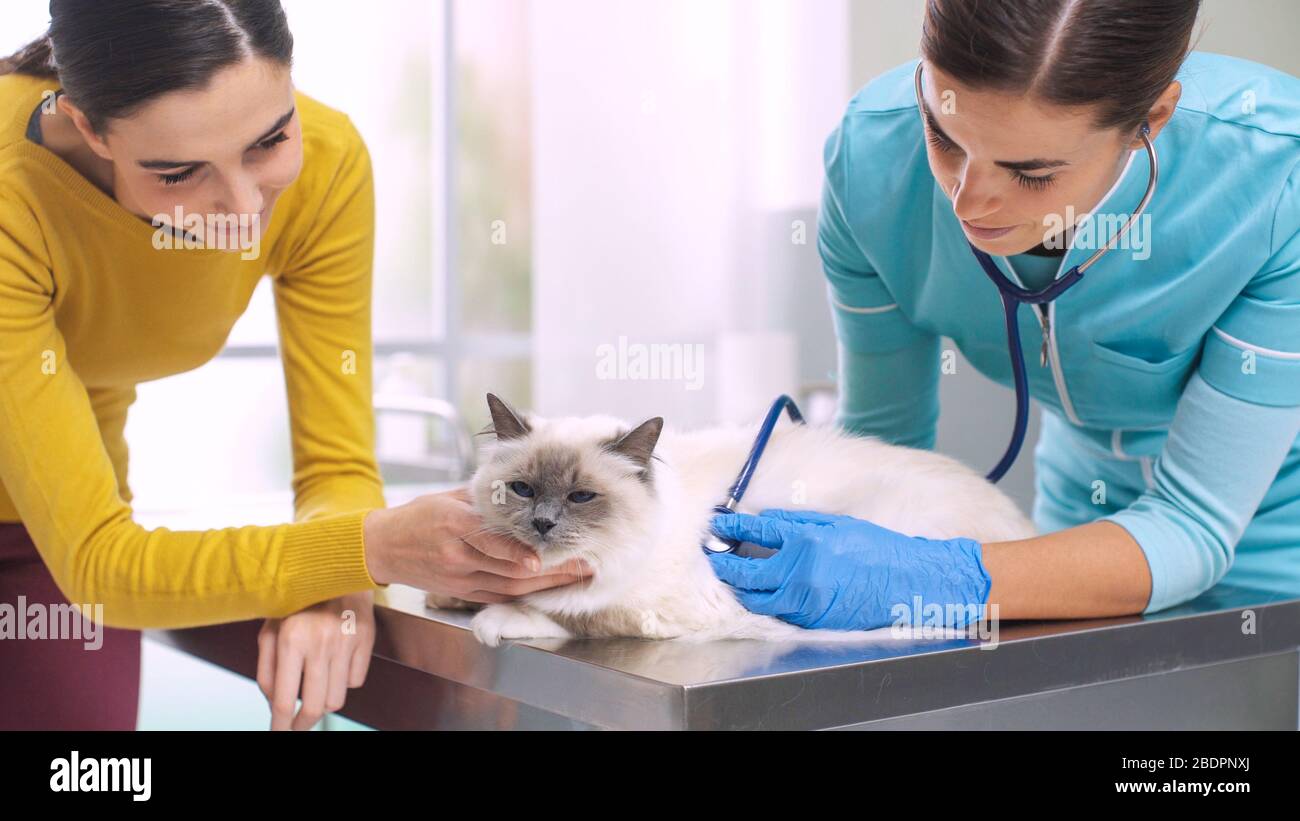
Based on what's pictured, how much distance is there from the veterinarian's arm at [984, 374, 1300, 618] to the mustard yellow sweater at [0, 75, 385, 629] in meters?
0.72

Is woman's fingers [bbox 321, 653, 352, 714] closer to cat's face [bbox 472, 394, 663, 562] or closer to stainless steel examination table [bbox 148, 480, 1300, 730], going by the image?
stainless steel examination table [bbox 148, 480, 1300, 730]

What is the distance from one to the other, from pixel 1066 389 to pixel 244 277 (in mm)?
1111

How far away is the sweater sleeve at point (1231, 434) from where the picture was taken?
124cm

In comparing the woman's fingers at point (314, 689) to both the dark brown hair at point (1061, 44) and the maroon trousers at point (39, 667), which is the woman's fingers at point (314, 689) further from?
the dark brown hair at point (1061, 44)

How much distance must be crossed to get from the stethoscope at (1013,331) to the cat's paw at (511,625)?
0.20m

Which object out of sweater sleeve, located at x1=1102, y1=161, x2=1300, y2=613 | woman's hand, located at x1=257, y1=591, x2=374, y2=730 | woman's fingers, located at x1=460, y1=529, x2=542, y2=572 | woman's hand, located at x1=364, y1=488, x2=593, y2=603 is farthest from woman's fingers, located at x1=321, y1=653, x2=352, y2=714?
sweater sleeve, located at x1=1102, y1=161, x2=1300, y2=613

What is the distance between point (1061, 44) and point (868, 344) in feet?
1.88

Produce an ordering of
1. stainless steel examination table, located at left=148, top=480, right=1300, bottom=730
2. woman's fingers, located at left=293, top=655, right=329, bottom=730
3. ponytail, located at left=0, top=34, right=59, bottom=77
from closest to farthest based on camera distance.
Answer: stainless steel examination table, located at left=148, top=480, right=1300, bottom=730
woman's fingers, located at left=293, top=655, right=329, bottom=730
ponytail, located at left=0, top=34, right=59, bottom=77

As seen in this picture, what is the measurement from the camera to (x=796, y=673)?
1.00m

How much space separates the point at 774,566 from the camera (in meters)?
1.19

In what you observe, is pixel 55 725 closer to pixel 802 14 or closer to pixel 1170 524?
pixel 1170 524

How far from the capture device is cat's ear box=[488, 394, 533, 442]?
49.2 inches

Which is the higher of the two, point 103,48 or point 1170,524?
point 103,48

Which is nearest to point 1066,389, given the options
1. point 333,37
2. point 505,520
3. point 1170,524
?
point 1170,524
